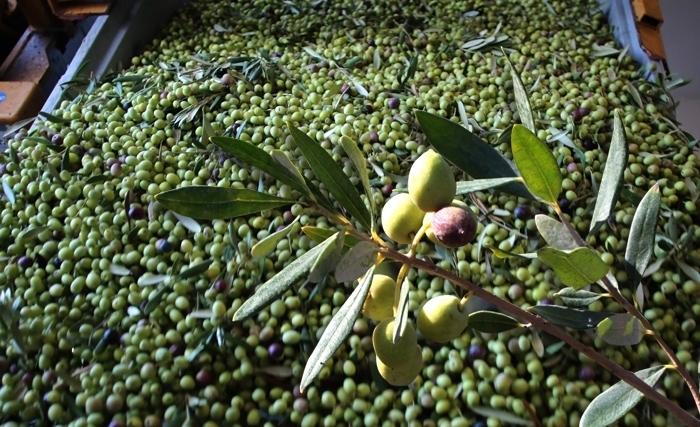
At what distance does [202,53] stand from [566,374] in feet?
3.71

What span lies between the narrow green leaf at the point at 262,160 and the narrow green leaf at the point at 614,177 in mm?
305

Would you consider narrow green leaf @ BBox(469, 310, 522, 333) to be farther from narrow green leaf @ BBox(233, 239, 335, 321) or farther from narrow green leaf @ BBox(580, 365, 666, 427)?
narrow green leaf @ BBox(233, 239, 335, 321)

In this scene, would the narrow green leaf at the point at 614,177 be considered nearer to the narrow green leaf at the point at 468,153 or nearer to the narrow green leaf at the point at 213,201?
the narrow green leaf at the point at 468,153

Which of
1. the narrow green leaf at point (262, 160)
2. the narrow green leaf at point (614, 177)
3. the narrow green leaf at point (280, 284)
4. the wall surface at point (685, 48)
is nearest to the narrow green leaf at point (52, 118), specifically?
the narrow green leaf at point (262, 160)

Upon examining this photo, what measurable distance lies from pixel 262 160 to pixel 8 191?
72 cm

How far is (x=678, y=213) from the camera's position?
37.3 inches

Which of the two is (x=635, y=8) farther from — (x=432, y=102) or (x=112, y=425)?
(x=112, y=425)

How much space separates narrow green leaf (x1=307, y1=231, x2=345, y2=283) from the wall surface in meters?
2.11

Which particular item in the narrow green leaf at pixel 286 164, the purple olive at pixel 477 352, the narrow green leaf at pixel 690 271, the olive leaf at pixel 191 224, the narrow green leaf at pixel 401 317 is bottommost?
the narrow green leaf at pixel 690 271

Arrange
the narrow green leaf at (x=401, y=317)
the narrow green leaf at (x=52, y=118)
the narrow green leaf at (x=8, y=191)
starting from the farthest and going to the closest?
1. the narrow green leaf at (x=52, y=118)
2. the narrow green leaf at (x=8, y=191)
3. the narrow green leaf at (x=401, y=317)

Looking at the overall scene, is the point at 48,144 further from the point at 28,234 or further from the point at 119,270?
the point at 119,270

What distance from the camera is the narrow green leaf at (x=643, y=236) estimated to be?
608mm

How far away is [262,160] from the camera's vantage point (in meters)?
0.57

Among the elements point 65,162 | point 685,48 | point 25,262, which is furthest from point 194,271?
point 685,48
